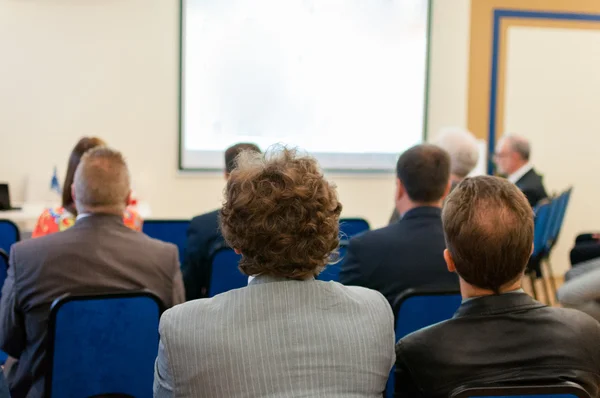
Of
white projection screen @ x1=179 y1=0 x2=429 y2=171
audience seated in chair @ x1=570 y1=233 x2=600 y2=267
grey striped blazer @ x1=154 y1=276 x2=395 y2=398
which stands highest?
white projection screen @ x1=179 y1=0 x2=429 y2=171

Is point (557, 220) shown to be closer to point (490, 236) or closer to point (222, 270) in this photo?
point (222, 270)

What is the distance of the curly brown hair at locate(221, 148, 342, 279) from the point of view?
147cm

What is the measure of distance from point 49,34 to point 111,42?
1.51 ft

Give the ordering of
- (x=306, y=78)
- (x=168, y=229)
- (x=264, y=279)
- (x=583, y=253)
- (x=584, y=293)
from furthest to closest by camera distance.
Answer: (x=306, y=78) → (x=168, y=229) → (x=583, y=253) → (x=584, y=293) → (x=264, y=279)

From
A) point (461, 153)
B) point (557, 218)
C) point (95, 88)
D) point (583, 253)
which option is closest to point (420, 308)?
point (583, 253)

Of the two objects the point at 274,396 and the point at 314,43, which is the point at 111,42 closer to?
the point at 314,43

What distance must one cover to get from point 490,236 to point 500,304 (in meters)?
0.16

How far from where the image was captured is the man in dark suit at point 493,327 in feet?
4.92

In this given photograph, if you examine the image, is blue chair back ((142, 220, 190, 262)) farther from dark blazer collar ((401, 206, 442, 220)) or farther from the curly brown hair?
the curly brown hair

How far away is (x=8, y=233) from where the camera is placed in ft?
10.8

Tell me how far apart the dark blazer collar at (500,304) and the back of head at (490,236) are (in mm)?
51

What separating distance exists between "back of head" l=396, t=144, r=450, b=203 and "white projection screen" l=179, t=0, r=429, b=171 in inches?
104

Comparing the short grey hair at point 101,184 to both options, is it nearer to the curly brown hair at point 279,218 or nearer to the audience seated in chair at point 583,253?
the curly brown hair at point 279,218

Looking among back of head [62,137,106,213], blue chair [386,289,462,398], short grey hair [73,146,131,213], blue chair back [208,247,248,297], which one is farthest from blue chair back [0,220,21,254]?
blue chair [386,289,462,398]
